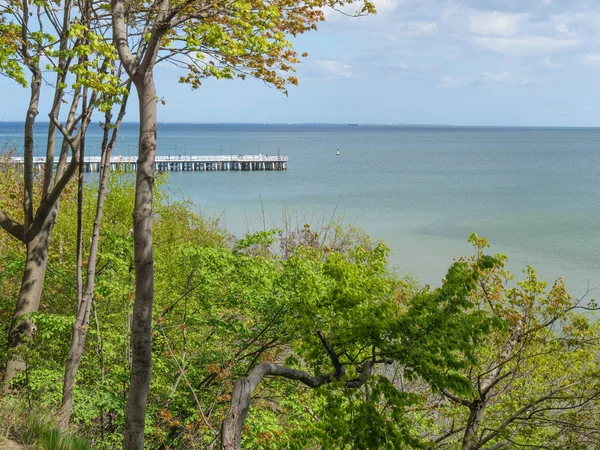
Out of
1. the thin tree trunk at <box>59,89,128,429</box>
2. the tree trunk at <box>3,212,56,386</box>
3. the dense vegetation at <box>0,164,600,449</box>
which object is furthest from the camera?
the tree trunk at <box>3,212,56,386</box>

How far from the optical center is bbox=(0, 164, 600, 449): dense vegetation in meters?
7.16

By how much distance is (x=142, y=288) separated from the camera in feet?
20.5

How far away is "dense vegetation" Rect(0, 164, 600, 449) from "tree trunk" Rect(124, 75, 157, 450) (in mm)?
889

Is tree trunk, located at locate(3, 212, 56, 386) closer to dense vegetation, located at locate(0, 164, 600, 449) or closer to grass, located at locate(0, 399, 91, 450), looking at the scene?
dense vegetation, located at locate(0, 164, 600, 449)

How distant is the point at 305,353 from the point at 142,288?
359 centimetres

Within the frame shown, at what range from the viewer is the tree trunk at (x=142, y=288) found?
20.5ft

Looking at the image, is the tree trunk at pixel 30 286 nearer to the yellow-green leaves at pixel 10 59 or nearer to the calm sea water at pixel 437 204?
the yellow-green leaves at pixel 10 59

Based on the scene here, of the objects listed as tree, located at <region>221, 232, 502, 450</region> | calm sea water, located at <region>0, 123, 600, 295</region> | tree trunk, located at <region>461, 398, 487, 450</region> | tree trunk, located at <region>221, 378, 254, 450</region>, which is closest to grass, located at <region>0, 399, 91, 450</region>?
tree, located at <region>221, 232, 502, 450</region>

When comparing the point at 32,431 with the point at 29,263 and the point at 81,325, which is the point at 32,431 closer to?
the point at 81,325

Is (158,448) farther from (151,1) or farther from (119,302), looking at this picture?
(151,1)

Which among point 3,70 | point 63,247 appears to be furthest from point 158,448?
point 63,247

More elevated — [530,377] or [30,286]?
[30,286]

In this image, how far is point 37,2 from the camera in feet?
29.4

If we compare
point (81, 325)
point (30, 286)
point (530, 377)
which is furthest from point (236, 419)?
point (530, 377)
